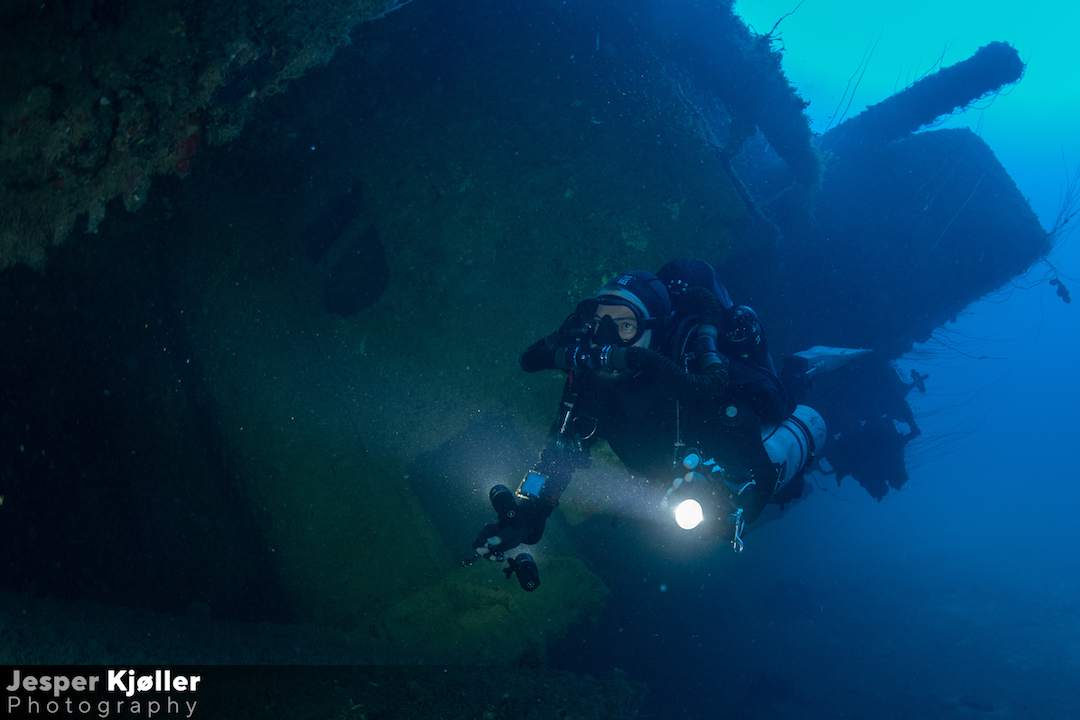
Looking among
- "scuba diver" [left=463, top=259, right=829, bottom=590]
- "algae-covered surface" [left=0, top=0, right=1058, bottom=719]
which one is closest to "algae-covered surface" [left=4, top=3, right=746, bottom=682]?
"algae-covered surface" [left=0, top=0, right=1058, bottom=719]

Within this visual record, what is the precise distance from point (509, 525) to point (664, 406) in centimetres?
138

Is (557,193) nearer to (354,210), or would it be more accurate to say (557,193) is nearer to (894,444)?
(354,210)

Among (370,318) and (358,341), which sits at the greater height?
(370,318)

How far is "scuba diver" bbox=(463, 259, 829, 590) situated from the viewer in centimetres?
307

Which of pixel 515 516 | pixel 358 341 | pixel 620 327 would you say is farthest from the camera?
pixel 358 341

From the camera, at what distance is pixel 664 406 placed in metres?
3.43

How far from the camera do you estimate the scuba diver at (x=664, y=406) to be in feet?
10.1

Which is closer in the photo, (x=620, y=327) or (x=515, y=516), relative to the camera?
(x=515, y=516)

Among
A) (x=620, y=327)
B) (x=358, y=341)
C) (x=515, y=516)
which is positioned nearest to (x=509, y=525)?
(x=515, y=516)

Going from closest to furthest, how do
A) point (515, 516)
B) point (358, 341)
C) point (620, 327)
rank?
point (515, 516) → point (620, 327) → point (358, 341)

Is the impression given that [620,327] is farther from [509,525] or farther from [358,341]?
[358,341]

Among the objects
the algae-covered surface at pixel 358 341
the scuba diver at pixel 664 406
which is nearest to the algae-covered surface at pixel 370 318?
the algae-covered surface at pixel 358 341

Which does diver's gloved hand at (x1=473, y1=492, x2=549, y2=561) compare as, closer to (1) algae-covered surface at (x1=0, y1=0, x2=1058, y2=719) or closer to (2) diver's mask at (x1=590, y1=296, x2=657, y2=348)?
(1) algae-covered surface at (x1=0, y1=0, x2=1058, y2=719)

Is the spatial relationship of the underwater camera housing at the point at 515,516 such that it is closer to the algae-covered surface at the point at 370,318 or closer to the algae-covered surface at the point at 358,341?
the algae-covered surface at the point at 358,341
